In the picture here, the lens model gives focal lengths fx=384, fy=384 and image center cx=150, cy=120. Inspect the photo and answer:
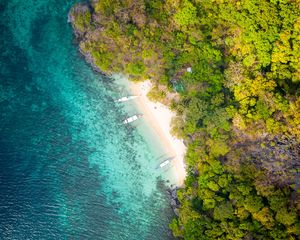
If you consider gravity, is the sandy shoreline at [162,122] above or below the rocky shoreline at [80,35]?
below

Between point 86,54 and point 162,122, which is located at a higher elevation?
point 86,54

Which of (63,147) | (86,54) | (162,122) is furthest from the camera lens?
Answer: (86,54)

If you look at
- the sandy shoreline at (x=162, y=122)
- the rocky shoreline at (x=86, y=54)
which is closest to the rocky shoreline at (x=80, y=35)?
the rocky shoreline at (x=86, y=54)

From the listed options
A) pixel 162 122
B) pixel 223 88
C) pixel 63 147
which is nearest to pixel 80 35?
pixel 63 147

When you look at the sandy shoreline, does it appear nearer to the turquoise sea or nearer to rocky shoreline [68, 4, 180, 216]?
the turquoise sea

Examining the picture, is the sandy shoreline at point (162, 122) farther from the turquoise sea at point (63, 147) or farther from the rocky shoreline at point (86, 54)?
the rocky shoreline at point (86, 54)

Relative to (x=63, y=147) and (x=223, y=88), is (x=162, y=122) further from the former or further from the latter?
(x=63, y=147)

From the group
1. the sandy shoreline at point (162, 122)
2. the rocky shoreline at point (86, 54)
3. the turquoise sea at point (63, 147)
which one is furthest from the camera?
the sandy shoreline at point (162, 122)

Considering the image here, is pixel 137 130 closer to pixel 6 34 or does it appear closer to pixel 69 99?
pixel 69 99
